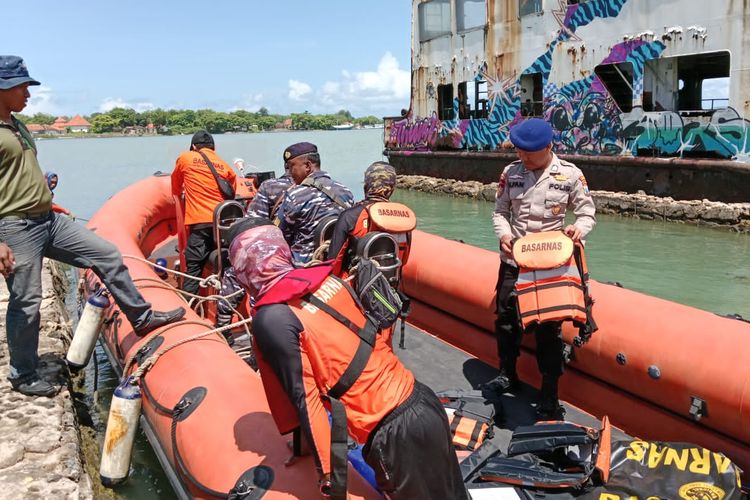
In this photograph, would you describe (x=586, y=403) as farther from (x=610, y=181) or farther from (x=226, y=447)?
(x=610, y=181)

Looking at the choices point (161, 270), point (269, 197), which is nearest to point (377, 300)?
point (269, 197)

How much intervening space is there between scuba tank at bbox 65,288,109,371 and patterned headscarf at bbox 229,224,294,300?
224 cm

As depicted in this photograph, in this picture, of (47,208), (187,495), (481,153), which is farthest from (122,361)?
(481,153)

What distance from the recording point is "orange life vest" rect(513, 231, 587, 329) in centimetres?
287

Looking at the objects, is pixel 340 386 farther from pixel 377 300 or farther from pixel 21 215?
pixel 21 215

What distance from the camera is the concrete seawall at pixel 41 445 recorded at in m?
2.62

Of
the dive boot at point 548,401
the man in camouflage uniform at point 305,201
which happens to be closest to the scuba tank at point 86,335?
the man in camouflage uniform at point 305,201

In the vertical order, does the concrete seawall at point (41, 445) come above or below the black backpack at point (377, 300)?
below

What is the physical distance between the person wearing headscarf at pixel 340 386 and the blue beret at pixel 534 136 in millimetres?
1502

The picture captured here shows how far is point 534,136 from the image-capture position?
3.04m

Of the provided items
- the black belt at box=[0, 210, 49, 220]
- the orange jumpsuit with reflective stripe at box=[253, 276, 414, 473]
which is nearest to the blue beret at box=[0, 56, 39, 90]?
the black belt at box=[0, 210, 49, 220]

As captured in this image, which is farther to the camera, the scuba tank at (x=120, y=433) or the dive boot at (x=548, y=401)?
Answer: the dive boot at (x=548, y=401)

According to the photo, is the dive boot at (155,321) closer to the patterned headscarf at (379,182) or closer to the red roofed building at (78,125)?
the patterned headscarf at (379,182)

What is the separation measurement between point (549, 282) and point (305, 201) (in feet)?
4.99
